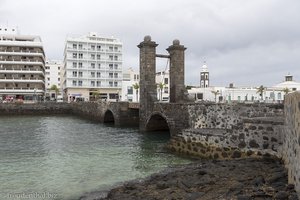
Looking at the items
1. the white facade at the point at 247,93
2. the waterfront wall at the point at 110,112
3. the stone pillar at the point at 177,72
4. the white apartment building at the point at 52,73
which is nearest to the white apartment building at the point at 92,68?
the waterfront wall at the point at 110,112

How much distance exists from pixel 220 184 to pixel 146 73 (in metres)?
26.6

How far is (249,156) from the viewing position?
16312mm

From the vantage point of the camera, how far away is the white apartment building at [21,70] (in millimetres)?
96725

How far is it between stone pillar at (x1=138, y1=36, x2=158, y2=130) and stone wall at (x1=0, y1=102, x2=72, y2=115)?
49720mm

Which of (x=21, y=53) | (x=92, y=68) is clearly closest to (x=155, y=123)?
(x=92, y=68)

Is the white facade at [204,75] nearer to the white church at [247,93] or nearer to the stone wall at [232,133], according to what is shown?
the white church at [247,93]

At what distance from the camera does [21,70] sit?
97875 millimetres

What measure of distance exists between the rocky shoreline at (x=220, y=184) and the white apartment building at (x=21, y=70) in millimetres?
91812

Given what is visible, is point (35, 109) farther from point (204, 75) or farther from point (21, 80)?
point (204, 75)

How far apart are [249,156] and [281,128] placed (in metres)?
2.33

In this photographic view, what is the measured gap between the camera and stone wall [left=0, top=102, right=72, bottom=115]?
253 feet

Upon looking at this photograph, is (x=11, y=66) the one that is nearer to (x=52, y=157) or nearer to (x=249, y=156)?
(x=52, y=157)

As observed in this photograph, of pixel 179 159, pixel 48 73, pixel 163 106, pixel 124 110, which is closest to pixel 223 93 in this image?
pixel 124 110

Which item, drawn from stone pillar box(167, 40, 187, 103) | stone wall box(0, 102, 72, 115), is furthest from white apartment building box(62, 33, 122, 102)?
stone pillar box(167, 40, 187, 103)
